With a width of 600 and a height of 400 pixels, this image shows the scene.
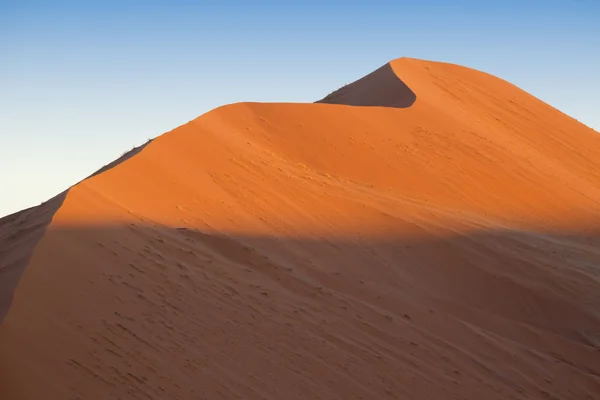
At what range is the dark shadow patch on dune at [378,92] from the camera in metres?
15.8

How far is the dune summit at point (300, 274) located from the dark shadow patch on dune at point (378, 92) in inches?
112

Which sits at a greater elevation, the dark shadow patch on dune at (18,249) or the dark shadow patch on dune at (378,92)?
the dark shadow patch on dune at (378,92)

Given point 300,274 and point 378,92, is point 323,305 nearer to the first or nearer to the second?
point 300,274

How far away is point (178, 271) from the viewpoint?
682cm

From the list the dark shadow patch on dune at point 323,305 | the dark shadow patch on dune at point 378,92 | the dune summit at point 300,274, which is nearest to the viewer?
the dune summit at point 300,274

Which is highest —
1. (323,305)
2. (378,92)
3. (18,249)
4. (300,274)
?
(378,92)

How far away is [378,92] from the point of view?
672 inches

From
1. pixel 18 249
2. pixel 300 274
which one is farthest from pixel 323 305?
pixel 18 249

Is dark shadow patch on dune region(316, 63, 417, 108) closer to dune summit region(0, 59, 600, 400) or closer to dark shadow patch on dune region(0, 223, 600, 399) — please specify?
dune summit region(0, 59, 600, 400)

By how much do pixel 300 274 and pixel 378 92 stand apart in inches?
409

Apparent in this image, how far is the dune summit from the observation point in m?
5.55

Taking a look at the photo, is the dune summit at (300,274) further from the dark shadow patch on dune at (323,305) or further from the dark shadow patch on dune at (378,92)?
the dark shadow patch on dune at (378,92)

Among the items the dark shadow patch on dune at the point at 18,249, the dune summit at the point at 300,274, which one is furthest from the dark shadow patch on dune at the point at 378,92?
the dark shadow patch on dune at the point at 18,249

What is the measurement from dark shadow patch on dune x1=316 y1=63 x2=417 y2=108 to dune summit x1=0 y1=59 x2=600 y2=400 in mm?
2839
